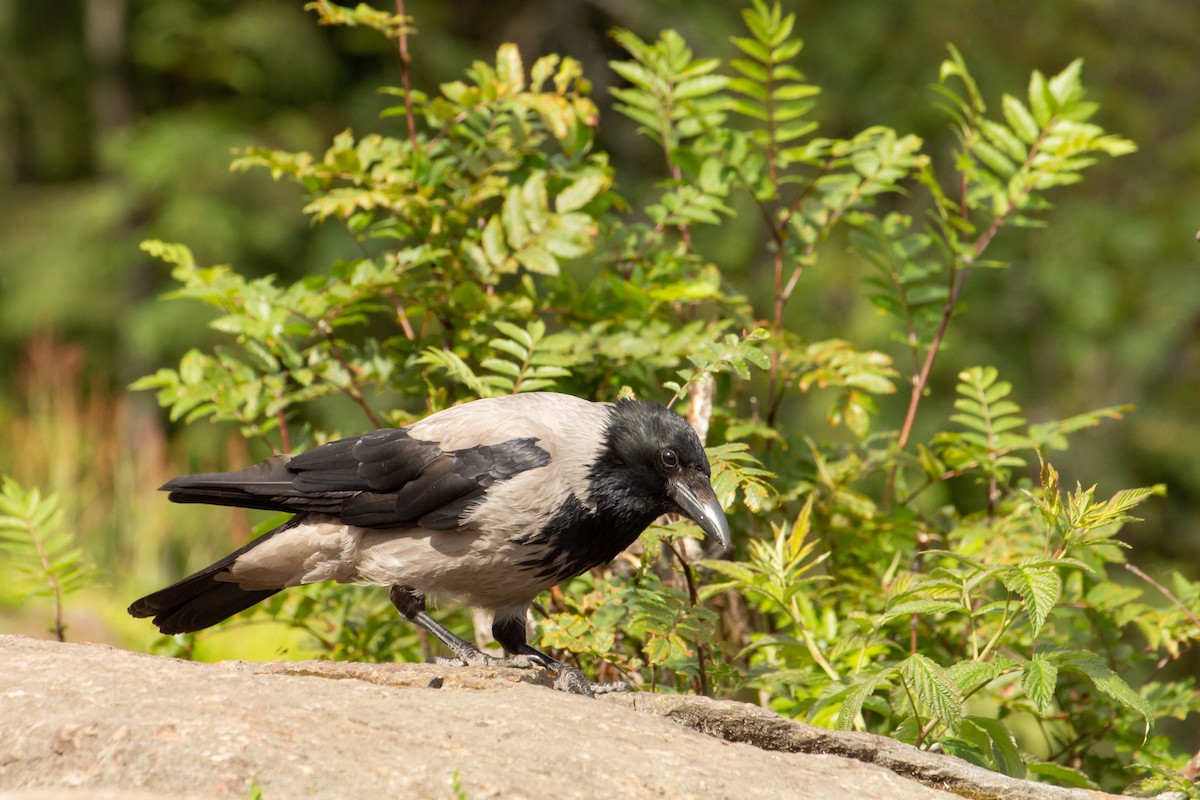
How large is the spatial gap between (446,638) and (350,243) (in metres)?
8.12

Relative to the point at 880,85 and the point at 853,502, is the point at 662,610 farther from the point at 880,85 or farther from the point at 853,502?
the point at 880,85

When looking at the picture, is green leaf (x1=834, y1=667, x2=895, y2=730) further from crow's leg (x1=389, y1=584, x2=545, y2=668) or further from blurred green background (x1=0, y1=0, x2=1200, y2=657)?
blurred green background (x1=0, y1=0, x2=1200, y2=657)

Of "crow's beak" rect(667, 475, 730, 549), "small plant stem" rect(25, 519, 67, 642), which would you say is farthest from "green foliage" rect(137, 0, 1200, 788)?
"small plant stem" rect(25, 519, 67, 642)

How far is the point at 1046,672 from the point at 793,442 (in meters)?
1.58

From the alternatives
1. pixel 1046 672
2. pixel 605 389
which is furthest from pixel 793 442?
pixel 1046 672

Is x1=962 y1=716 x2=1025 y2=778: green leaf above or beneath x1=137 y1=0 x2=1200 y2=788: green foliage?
beneath

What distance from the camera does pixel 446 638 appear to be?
3.82 metres

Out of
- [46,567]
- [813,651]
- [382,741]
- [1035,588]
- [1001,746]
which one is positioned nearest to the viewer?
[382,741]

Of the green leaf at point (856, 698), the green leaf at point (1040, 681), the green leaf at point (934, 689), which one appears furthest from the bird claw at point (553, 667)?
the green leaf at point (1040, 681)

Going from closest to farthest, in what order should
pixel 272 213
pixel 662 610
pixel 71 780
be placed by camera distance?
pixel 71 780 < pixel 662 610 < pixel 272 213

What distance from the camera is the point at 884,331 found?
9820 millimetres

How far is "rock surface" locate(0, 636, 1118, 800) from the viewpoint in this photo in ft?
7.83

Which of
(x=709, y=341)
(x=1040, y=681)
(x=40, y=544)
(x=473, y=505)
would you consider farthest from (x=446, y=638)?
(x=1040, y=681)

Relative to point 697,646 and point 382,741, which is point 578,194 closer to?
point 697,646
